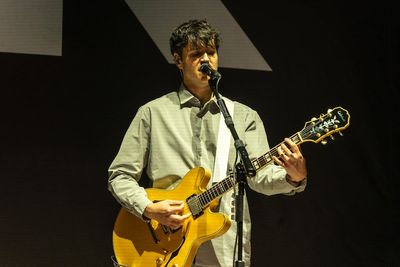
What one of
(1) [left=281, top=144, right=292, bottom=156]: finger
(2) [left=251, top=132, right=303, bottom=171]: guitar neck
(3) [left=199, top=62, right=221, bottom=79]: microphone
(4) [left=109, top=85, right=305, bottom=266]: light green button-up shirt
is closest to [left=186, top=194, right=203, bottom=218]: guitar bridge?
(4) [left=109, top=85, right=305, bottom=266]: light green button-up shirt

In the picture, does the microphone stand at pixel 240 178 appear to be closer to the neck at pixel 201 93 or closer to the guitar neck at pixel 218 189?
the guitar neck at pixel 218 189

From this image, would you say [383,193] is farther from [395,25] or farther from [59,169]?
[59,169]

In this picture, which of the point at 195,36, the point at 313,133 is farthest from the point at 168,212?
the point at 195,36

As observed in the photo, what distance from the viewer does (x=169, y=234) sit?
8.59 feet

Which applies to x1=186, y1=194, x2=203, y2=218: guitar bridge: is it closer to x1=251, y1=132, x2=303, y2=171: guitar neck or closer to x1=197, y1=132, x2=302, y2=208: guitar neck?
x1=197, y1=132, x2=302, y2=208: guitar neck

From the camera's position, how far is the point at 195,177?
2613 mm

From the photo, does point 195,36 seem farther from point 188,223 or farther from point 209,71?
point 188,223

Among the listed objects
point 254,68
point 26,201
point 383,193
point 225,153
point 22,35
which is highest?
point 22,35

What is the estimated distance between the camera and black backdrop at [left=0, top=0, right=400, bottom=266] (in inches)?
130

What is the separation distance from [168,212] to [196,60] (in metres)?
0.76

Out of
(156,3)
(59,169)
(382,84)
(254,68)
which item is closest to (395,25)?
(382,84)

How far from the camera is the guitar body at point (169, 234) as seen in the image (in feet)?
8.30

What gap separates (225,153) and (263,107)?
888 millimetres

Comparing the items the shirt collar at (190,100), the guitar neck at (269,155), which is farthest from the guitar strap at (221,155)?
the guitar neck at (269,155)
